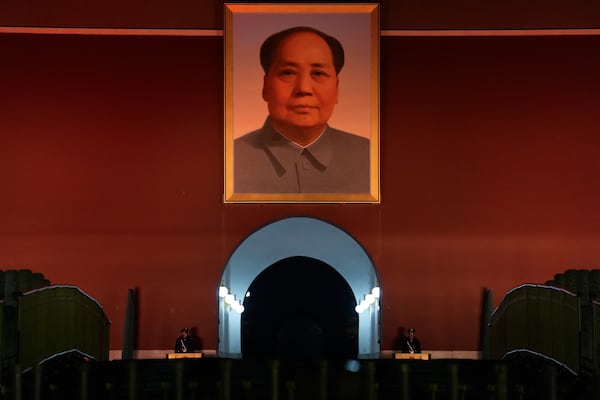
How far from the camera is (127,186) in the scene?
10.2 m

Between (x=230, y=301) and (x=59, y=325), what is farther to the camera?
(x=230, y=301)

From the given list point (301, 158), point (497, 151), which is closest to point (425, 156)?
point (497, 151)

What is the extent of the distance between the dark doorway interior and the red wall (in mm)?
3933

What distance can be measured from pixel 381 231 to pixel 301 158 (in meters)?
1.39

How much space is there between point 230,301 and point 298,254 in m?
1.66

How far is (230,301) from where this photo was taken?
41.9 ft

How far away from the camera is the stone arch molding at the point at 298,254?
12555mm

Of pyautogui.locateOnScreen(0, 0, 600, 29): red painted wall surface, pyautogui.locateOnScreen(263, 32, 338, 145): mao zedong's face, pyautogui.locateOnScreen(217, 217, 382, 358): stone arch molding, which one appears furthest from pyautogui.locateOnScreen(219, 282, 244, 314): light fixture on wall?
pyautogui.locateOnScreen(0, 0, 600, 29): red painted wall surface

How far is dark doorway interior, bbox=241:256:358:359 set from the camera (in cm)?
1413

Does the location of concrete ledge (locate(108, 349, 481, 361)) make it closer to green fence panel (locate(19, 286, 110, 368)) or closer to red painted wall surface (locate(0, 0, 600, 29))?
green fence panel (locate(19, 286, 110, 368))

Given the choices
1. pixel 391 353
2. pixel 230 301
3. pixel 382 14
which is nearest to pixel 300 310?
pixel 230 301

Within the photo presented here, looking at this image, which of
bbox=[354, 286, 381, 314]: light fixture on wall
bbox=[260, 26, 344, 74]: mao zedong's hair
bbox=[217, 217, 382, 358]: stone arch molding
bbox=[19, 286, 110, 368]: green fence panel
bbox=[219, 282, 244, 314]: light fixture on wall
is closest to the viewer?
bbox=[19, 286, 110, 368]: green fence panel

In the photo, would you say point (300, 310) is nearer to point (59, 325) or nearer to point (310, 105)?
point (310, 105)

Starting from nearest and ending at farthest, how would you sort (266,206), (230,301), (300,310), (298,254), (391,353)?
(391,353) < (266,206) < (230,301) < (298,254) < (300,310)
